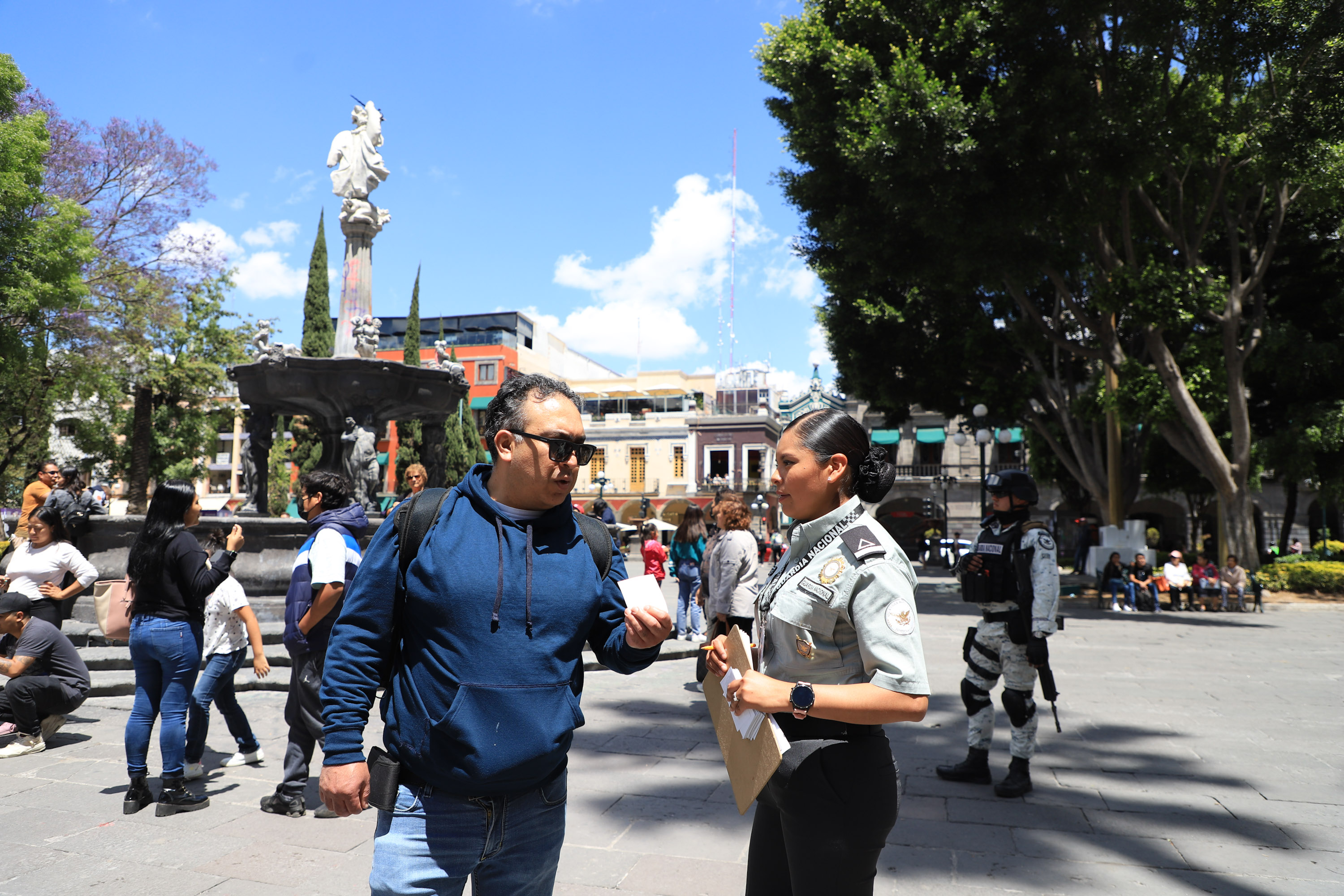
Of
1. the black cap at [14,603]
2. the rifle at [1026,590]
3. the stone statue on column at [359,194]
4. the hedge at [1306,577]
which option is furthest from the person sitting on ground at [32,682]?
the hedge at [1306,577]

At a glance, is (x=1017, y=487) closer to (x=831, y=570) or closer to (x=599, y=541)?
(x=831, y=570)

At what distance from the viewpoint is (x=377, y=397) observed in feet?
36.0

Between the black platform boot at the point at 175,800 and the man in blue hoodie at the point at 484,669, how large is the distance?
2.94 meters

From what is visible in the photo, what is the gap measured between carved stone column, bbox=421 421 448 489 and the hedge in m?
16.2

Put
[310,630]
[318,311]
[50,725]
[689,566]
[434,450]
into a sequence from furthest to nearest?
[318,311] < [434,450] < [689,566] < [50,725] < [310,630]

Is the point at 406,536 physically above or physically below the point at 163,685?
above

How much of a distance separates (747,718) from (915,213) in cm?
1403

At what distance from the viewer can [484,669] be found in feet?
6.48

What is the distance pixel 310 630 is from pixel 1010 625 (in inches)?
145

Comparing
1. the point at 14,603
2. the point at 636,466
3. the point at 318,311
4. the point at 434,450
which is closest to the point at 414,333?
the point at 318,311

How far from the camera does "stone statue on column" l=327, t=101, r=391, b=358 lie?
13.4 m

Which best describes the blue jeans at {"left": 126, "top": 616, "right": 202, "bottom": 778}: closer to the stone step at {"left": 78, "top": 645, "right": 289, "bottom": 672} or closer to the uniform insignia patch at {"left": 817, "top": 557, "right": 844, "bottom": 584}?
the stone step at {"left": 78, "top": 645, "right": 289, "bottom": 672}

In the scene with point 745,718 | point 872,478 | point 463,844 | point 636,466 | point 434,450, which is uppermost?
point 636,466

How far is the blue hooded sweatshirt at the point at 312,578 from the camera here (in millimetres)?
4164
